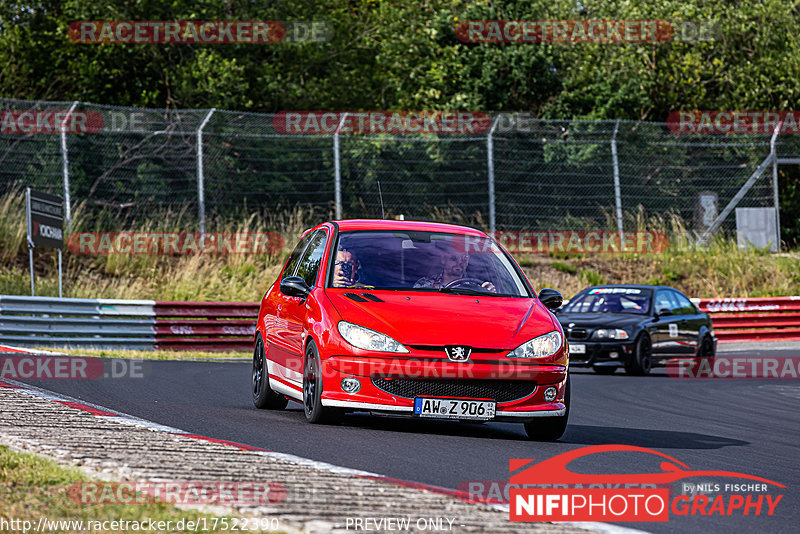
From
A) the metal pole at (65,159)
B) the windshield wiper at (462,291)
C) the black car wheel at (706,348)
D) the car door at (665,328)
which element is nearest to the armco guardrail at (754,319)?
the black car wheel at (706,348)

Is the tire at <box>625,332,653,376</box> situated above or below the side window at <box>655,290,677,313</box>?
below

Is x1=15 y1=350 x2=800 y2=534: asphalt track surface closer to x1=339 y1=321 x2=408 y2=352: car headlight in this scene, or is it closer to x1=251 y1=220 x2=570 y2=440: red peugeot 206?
Result: x1=251 y1=220 x2=570 y2=440: red peugeot 206

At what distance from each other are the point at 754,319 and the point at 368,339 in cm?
2114

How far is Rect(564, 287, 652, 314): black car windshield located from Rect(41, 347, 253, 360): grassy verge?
19.3 feet

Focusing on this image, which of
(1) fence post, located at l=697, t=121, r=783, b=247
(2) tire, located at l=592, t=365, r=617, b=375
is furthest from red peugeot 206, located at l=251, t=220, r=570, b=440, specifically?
(1) fence post, located at l=697, t=121, r=783, b=247

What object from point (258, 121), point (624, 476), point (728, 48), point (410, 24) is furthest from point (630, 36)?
point (624, 476)

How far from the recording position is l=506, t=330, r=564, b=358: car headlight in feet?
28.9

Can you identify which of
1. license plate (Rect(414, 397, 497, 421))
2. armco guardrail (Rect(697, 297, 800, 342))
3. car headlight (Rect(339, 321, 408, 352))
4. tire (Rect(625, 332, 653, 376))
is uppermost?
car headlight (Rect(339, 321, 408, 352))

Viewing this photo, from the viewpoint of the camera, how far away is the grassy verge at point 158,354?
61.0 feet

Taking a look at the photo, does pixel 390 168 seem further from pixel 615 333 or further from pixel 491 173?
pixel 615 333

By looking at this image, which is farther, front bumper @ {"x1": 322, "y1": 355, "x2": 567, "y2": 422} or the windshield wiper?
the windshield wiper

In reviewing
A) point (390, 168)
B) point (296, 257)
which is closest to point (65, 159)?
point (390, 168)

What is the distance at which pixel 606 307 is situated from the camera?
20.3 metres

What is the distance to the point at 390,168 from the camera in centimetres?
2789
